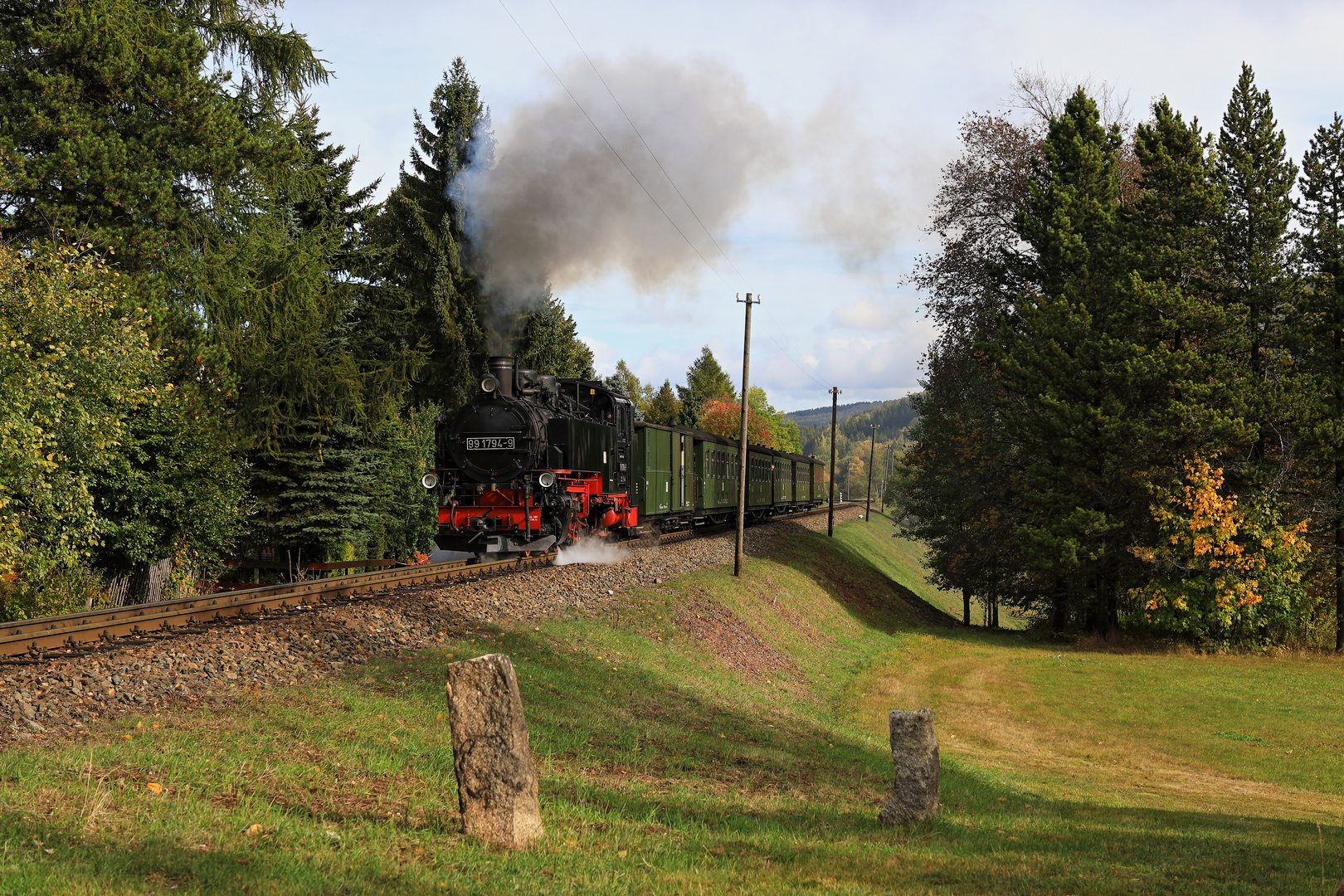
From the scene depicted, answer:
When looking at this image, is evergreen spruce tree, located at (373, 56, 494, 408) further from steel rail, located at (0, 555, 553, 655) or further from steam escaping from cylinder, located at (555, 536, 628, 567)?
steel rail, located at (0, 555, 553, 655)

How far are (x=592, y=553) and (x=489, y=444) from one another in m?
4.56

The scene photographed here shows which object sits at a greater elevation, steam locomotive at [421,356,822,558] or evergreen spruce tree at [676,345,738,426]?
evergreen spruce tree at [676,345,738,426]

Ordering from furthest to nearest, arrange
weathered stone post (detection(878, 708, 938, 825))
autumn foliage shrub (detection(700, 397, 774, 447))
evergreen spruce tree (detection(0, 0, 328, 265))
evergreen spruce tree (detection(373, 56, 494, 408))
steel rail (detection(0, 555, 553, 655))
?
autumn foliage shrub (detection(700, 397, 774, 447)) < evergreen spruce tree (detection(373, 56, 494, 408)) < evergreen spruce tree (detection(0, 0, 328, 265)) < steel rail (detection(0, 555, 553, 655)) < weathered stone post (detection(878, 708, 938, 825))

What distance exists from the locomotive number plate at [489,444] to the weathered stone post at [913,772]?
1339cm

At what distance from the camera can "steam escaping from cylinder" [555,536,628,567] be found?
22.2 metres

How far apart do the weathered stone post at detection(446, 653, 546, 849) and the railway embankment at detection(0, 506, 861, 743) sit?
382 cm

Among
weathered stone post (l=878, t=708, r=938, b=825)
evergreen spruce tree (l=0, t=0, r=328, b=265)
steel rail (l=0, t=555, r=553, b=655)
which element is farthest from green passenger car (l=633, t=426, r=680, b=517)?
weathered stone post (l=878, t=708, r=938, b=825)

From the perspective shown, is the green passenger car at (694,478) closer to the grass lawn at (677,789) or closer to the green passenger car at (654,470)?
the green passenger car at (654,470)

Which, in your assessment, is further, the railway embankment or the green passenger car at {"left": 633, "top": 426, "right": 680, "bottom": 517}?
the green passenger car at {"left": 633, "top": 426, "right": 680, "bottom": 517}

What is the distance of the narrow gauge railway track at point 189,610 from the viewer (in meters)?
10.5

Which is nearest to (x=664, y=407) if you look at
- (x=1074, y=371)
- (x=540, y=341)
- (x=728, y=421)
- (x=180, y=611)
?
(x=728, y=421)

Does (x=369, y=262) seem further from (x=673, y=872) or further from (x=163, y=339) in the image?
(x=673, y=872)

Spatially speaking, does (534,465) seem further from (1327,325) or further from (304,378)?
(1327,325)

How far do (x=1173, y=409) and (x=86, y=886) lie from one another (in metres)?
25.3
